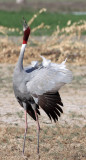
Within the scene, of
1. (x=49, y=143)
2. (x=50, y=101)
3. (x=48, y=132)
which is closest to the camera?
(x=50, y=101)

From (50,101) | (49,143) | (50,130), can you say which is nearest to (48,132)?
(50,130)

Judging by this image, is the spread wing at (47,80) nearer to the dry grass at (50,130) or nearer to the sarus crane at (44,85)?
the sarus crane at (44,85)

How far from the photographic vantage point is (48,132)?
641 centimetres

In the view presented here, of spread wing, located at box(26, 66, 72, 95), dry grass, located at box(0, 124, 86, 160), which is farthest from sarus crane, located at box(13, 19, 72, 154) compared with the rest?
dry grass, located at box(0, 124, 86, 160)

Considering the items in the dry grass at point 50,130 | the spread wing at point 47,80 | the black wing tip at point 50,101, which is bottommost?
the dry grass at point 50,130

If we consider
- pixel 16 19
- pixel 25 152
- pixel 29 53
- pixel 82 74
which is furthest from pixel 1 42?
pixel 16 19

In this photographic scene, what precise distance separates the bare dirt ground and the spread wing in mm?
766

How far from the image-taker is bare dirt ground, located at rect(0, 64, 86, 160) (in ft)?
18.0

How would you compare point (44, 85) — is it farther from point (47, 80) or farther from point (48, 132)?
point (48, 132)

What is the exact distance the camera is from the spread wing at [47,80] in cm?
523

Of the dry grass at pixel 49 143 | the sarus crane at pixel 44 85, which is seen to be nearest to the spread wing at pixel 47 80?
the sarus crane at pixel 44 85

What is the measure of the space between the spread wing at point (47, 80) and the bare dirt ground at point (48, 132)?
766 mm

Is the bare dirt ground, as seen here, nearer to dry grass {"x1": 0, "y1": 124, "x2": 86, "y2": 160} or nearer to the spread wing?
dry grass {"x1": 0, "y1": 124, "x2": 86, "y2": 160}

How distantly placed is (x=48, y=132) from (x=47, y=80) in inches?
51.9
